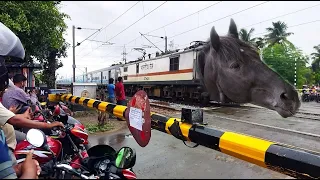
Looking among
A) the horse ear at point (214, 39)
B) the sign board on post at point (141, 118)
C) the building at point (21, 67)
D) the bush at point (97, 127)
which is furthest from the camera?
the building at point (21, 67)

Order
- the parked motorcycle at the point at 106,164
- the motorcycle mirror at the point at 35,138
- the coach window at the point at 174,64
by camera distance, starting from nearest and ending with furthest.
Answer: the parked motorcycle at the point at 106,164, the motorcycle mirror at the point at 35,138, the coach window at the point at 174,64

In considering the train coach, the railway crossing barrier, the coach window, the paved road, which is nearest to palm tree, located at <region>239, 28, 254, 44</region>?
the paved road

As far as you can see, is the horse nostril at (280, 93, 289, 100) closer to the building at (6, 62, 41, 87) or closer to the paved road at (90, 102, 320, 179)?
the paved road at (90, 102, 320, 179)

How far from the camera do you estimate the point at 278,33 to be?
4.79ft

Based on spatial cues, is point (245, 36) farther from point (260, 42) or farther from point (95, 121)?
point (95, 121)

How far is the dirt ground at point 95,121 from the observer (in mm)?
5932

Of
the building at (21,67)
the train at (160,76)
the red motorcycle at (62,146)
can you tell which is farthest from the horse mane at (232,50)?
the building at (21,67)

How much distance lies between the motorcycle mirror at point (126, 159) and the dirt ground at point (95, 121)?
3952mm

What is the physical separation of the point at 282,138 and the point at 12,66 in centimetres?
742

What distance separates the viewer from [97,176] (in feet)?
5.28

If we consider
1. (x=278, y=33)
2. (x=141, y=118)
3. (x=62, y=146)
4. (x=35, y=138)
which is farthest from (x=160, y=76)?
(x=278, y=33)

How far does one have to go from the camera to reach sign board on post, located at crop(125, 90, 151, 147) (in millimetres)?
2254

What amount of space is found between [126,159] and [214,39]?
2.99 ft

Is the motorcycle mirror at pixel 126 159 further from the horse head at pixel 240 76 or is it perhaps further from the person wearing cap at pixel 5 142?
the horse head at pixel 240 76
